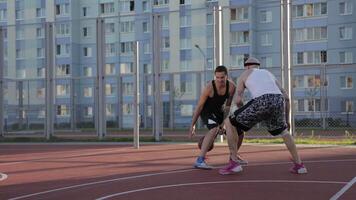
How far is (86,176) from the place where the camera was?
31.6ft

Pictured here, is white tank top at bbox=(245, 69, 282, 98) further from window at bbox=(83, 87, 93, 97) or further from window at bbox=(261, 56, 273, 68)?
window at bbox=(83, 87, 93, 97)

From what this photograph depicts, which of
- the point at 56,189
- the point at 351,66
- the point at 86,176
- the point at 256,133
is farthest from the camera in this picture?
the point at 351,66

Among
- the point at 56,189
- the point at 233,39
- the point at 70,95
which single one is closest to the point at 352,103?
the point at 233,39

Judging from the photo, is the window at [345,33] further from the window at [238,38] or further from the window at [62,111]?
the window at [62,111]

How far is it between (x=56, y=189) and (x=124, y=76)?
16746 millimetres

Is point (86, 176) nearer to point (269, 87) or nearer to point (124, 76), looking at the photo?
point (269, 87)

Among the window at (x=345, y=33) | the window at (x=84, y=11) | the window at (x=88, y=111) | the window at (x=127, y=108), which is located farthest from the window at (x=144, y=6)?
the window at (x=88, y=111)

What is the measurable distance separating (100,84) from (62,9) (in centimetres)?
4897

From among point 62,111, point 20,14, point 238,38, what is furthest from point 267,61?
point 20,14

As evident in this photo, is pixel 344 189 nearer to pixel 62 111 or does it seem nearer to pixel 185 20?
pixel 185 20

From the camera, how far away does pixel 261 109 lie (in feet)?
27.9

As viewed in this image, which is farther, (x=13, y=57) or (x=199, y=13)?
(x=13, y=57)

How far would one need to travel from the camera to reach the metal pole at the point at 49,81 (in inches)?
814

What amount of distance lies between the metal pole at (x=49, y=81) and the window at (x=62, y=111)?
4.87 meters
